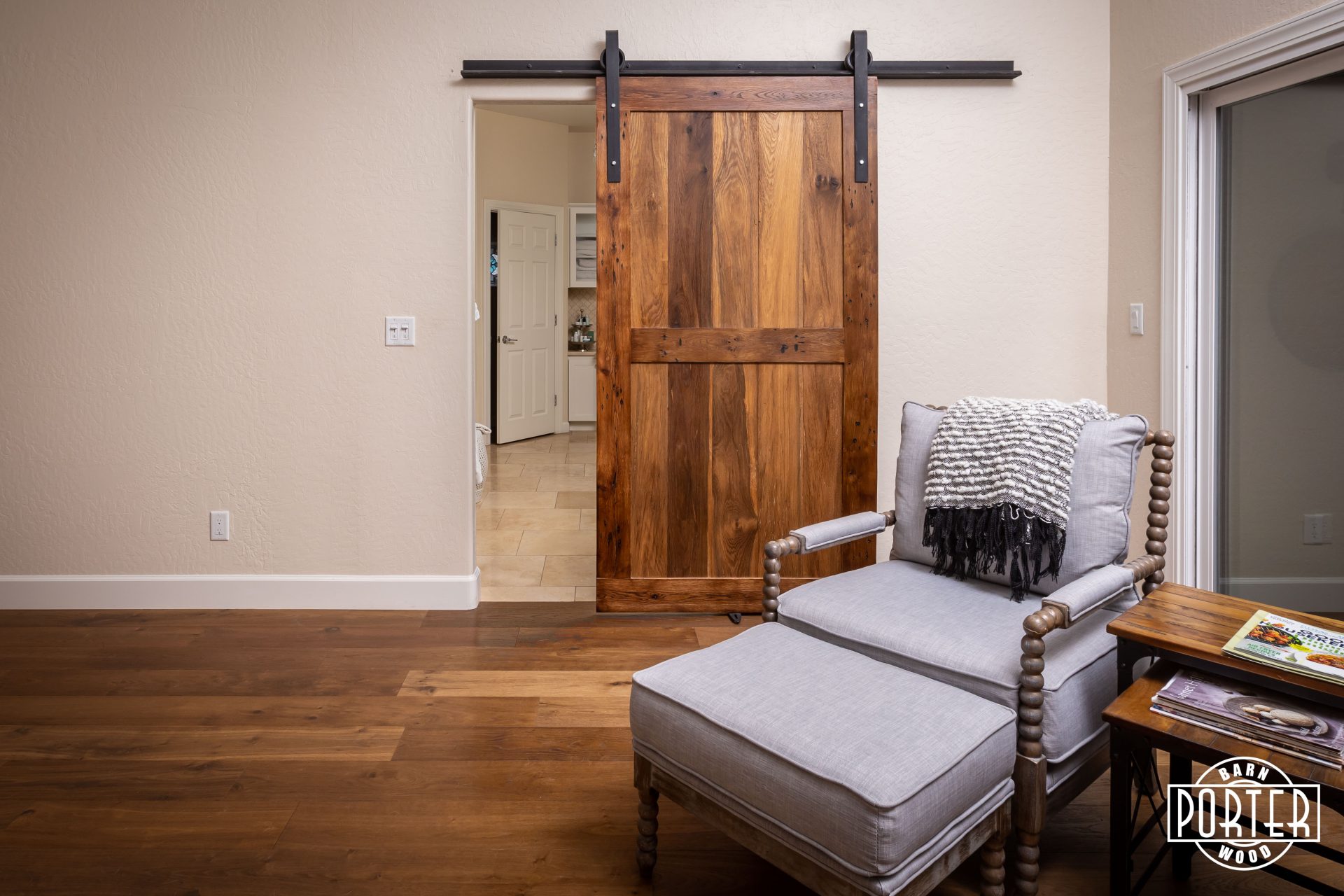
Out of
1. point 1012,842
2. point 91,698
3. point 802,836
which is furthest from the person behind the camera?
point 91,698

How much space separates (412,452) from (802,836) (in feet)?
8.27

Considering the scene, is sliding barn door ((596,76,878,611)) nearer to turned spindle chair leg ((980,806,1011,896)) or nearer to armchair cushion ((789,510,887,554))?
armchair cushion ((789,510,887,554))

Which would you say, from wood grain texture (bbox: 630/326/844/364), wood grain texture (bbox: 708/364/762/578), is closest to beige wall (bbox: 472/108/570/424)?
wood grain texture (bbox: 630/326/844/364)

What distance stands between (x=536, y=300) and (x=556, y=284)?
0.37 m

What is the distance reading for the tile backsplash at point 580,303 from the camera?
358 inches

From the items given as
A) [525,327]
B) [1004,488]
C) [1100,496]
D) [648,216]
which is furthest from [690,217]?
[525,327]

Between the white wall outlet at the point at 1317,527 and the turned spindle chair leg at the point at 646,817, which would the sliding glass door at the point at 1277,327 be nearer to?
the white wall outlet at the point at 1317,527

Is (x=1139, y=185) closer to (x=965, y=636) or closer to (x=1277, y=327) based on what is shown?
(x=1277, y=327)

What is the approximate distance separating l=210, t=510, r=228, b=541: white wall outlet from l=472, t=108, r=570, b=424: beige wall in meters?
3.81

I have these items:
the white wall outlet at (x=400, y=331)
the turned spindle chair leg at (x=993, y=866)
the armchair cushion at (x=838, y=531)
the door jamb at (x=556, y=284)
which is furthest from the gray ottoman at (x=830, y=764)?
the door jamb at (x=556, y=284)

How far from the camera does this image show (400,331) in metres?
3.54

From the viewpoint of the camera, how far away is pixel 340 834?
6.58 ft

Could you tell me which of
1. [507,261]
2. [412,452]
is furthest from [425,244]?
[507,261]

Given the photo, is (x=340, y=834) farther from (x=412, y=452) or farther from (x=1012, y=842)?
(x=412, y=452)
